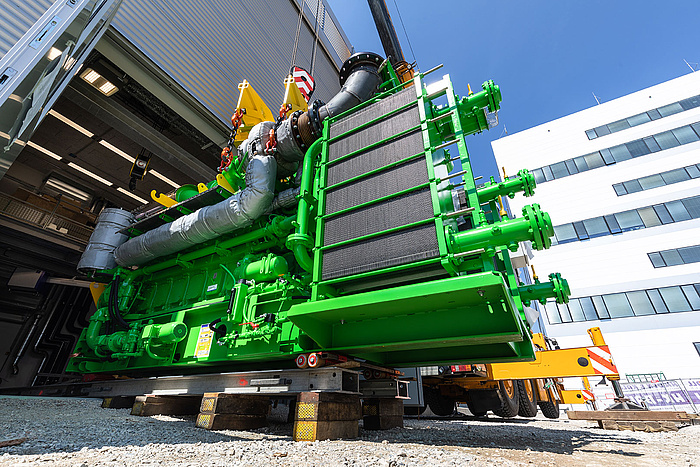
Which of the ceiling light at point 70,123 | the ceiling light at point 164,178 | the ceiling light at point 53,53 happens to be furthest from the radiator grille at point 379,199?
the ceiling light at point 70,123

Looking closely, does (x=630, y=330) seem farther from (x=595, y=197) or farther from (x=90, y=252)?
(x=90, y=252)

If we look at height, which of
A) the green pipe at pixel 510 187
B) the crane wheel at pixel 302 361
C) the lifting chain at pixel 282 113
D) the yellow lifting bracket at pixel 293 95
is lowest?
the crane wheel at pixel 302 361

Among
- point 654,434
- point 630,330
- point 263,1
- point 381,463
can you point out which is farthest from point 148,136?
point 630,330

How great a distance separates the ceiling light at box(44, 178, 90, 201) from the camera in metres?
11.9

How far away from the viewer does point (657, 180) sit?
17.4 m

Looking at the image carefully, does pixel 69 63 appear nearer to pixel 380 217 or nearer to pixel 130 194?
pixel 380 217

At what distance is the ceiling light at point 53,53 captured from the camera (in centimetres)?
295

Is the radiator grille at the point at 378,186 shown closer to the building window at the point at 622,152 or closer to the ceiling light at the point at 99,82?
the ceiling light at the point at 99,82

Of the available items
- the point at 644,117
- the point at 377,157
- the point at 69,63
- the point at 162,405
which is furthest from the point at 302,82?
the point at 644,117

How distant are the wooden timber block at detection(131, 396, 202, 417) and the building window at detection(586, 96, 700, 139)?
25.8 m

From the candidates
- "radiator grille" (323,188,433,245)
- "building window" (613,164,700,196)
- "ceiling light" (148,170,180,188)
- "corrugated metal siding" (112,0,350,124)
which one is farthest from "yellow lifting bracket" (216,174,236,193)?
"building window" (613,164,700,196)

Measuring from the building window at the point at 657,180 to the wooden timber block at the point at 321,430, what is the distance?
2177 cm

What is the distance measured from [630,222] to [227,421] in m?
21.6

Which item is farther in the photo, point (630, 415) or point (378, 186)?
point (630, 415)
